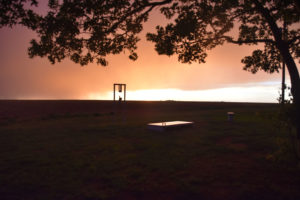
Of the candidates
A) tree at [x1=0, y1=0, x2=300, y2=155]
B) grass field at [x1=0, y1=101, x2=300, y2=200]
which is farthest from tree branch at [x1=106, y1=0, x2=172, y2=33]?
grass field at [x1=0, y1=101, x2=300, y2=200]

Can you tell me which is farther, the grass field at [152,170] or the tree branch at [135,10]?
the tree branch at [135,10]

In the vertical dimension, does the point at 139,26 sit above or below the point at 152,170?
above

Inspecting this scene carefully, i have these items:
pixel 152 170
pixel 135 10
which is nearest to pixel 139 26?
pixel 135 10

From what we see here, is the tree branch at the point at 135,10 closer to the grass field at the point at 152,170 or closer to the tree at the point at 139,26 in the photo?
the tree at the point at 139,26

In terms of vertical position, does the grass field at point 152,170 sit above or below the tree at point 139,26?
below

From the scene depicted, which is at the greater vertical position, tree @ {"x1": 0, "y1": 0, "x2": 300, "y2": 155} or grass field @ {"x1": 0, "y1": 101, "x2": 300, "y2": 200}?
tree @ {"x1": 0, "y1": 0, "x2": 300, "y2": 155}

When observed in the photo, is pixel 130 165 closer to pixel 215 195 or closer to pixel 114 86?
pixel 215 195

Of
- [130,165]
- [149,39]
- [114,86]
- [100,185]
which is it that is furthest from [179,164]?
[114,86]

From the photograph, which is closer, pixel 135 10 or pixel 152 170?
pixel 152 170

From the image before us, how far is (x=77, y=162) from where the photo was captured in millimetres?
8500

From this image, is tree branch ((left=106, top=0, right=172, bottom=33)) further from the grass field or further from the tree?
the grass field

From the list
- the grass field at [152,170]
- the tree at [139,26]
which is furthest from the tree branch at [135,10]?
the grass field at [152,170]

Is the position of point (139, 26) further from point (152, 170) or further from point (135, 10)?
point (152, 170)

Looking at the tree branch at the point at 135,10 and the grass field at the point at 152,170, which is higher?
the tree branch at the point at 135,10
